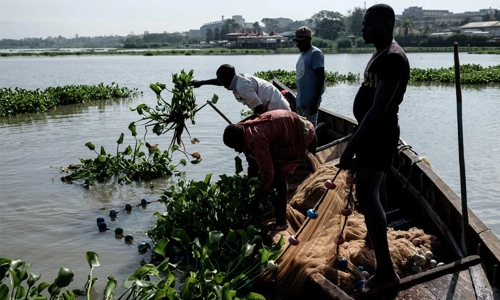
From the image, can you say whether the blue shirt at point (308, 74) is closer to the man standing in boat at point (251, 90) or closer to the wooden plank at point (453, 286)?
the man standing in boat at point (251, 90)

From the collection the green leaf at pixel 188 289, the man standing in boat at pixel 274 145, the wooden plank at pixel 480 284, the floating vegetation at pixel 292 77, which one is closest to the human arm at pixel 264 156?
the man standing in boat at pixel 274 145

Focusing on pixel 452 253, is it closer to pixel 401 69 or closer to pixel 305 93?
pixel 401 69

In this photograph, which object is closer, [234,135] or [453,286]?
[453,286]

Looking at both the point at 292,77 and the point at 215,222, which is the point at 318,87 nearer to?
the point at 215,222

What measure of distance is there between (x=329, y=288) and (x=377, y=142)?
91 cm

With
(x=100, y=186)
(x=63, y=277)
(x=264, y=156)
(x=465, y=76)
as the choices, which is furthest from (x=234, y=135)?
(x=465, y=76)

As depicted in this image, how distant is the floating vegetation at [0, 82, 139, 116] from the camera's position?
14.7 meters

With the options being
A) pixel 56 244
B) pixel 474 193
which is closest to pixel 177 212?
pixel 56 244

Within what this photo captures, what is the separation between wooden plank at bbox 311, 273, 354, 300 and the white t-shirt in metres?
2.12

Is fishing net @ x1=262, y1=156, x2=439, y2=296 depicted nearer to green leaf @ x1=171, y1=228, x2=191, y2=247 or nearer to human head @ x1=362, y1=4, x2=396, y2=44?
green leaf @ x1=171, y1=228, x2=191, y2=247

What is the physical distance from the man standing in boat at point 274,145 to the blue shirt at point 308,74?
1830 mm

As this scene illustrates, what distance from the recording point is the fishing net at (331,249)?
11.2 ft

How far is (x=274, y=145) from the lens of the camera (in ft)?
13.8

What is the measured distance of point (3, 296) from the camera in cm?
283
